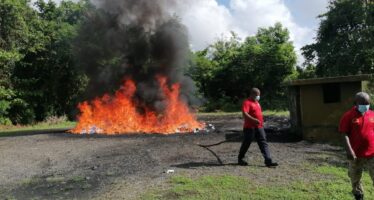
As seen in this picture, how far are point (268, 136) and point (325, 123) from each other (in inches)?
87.6

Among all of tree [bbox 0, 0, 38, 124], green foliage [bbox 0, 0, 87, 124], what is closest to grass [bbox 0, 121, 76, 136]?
tree [bbox 0, 0, 38, 124]

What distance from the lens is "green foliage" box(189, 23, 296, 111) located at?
130 feet

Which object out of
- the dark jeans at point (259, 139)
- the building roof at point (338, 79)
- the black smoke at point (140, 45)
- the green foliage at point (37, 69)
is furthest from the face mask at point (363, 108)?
the green foliage at point (37, 69)

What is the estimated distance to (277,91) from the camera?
1576 inches

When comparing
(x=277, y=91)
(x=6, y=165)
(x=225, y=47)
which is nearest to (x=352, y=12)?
(x=277, y=91)

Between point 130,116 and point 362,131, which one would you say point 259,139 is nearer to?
point 362,131

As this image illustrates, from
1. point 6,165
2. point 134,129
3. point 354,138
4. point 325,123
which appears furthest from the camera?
point 134,129

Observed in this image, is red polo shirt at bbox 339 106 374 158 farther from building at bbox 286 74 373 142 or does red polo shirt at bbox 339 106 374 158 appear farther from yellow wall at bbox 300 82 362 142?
yellow wall at bbox 300 82 362 142

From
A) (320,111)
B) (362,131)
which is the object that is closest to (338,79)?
(320,111)

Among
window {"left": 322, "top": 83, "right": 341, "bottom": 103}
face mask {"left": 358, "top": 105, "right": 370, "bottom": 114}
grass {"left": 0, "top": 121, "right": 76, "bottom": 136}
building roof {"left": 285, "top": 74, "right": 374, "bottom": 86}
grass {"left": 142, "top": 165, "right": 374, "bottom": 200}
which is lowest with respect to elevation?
grass {"left": 142, "top": 165, "right": 374, "bottom": 200}

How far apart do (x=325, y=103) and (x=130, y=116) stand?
8.58 meters

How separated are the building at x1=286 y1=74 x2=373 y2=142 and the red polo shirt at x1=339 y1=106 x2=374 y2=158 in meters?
7.32

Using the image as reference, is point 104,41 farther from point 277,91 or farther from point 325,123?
point 277,91

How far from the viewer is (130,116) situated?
1928 cm
